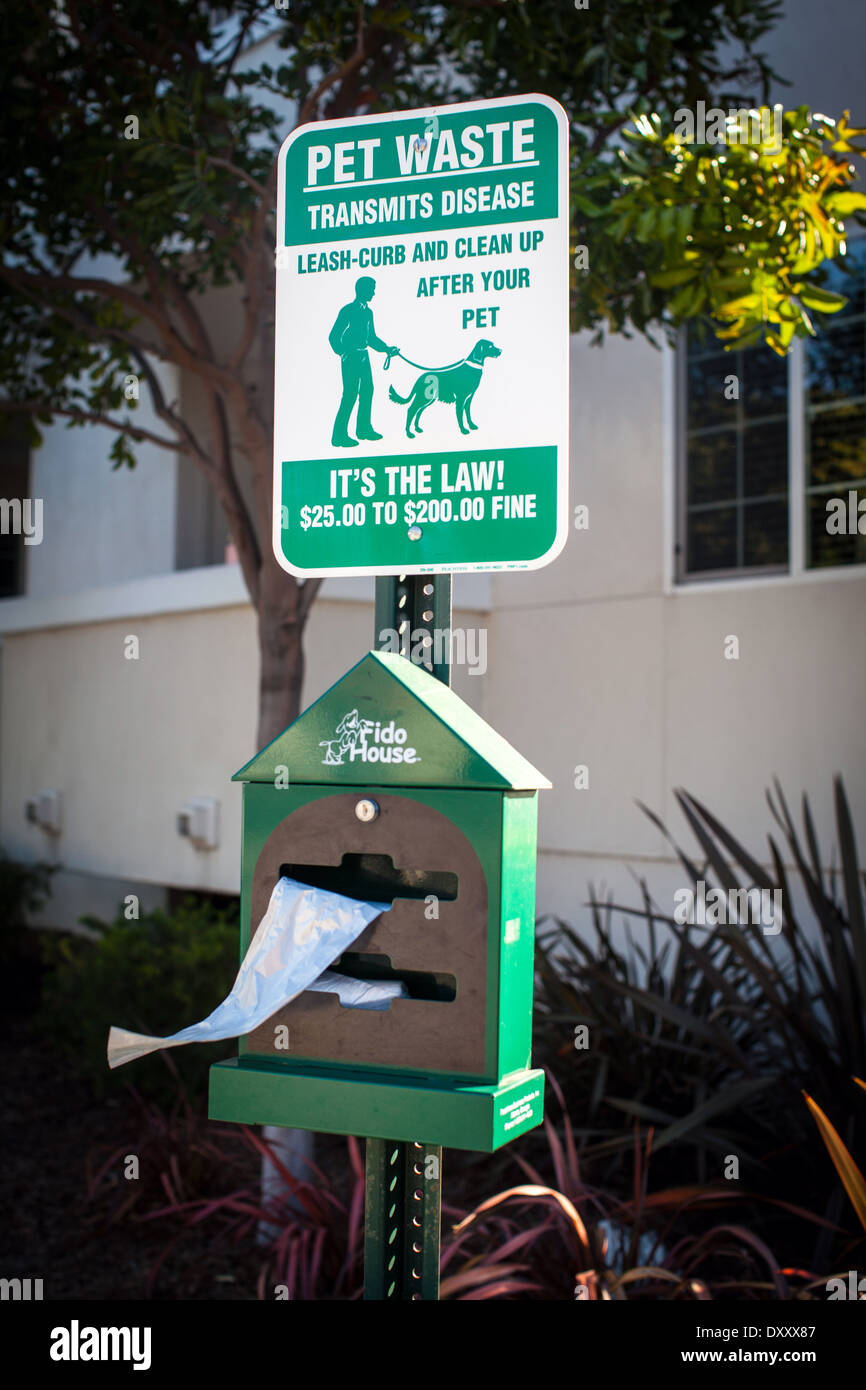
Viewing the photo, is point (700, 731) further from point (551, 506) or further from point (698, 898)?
point (551, 506)

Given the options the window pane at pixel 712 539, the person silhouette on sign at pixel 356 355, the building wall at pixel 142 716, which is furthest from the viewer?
the building wall at pixel 142 716

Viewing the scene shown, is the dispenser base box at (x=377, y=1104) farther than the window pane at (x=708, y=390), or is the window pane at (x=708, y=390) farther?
the window pane at (x=708, y=390)

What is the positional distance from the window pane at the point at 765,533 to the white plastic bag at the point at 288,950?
483 centimetres

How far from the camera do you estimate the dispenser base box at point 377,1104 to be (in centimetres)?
172

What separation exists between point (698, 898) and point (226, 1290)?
2218 millimetres

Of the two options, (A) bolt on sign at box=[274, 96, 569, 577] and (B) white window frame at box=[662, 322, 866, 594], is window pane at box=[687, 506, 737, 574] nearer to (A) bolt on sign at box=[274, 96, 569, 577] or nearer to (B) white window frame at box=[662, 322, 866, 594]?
(B) white window frame at box=[662, 322, 866, 594]

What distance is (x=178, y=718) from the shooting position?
289 inches

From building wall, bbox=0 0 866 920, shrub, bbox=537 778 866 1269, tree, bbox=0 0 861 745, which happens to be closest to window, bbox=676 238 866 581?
building wall, bbox=0 0 866 920

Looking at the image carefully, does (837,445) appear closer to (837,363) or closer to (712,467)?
(837,363)

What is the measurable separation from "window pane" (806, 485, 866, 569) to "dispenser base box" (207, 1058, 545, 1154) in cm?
448

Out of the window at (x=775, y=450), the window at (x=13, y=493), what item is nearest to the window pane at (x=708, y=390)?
the window at (x=775, y=450)

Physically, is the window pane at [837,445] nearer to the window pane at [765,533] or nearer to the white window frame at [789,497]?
the white window frame at [789,497]

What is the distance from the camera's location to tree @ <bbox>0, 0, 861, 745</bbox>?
4164 millimetres
